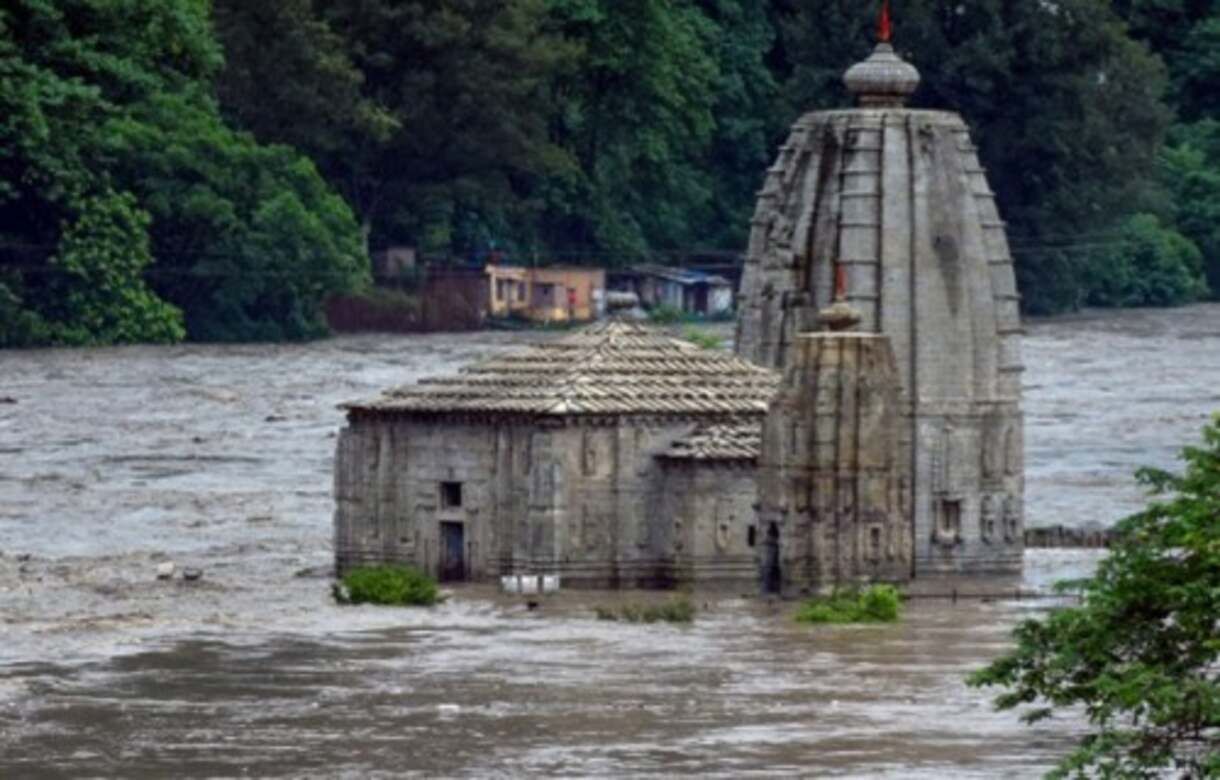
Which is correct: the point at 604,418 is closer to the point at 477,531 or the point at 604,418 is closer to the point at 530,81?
the point at 477,531

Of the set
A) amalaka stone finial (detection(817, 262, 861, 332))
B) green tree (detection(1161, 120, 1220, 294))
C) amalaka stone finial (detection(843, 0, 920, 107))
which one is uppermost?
green tree (detection(1161, 120, 1220, 294))

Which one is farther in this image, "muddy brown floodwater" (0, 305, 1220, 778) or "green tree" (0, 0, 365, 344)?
"green tree" (0, 0, 365, 344)

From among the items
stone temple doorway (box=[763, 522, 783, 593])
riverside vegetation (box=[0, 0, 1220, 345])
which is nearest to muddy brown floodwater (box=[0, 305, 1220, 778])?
stone temple doorway (box=[763, 522, 783, 593])

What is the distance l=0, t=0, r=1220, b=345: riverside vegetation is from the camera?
10000cm

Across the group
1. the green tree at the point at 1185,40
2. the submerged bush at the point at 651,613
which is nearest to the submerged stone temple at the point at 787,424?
the submerged bush at the point at 651,613

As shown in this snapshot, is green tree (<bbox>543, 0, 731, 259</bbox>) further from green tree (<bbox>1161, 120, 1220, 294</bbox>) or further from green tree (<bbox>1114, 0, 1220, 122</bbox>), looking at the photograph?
green tree (<bbox>1114, 0, 1220, 122</bbox>)

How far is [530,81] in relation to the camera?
113 meters

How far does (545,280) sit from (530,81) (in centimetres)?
507

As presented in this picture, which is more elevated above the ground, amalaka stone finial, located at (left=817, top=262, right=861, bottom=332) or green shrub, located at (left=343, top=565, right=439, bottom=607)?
amalaka stone finial, located at (left=817, top=262, right=861, bottom=332)

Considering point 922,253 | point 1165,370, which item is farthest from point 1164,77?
point 922,253

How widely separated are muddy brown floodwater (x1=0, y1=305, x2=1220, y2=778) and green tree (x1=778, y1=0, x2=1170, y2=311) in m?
37.7

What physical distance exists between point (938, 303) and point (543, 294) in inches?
2131

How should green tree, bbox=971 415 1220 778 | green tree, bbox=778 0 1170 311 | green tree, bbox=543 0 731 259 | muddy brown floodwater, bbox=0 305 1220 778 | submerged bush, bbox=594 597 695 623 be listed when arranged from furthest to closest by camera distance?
1. green tree, bbox=543 0 731 259
2. green tree, bbox=778 0 1170 311
3. submerged bush, bbox=594 597 695 623
4. muddy brown floodwater, bbox=0 305 1220 778
5. green tree, bbox=971 415 1220 778

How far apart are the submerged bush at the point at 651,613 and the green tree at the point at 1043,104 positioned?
6022 centimetres
